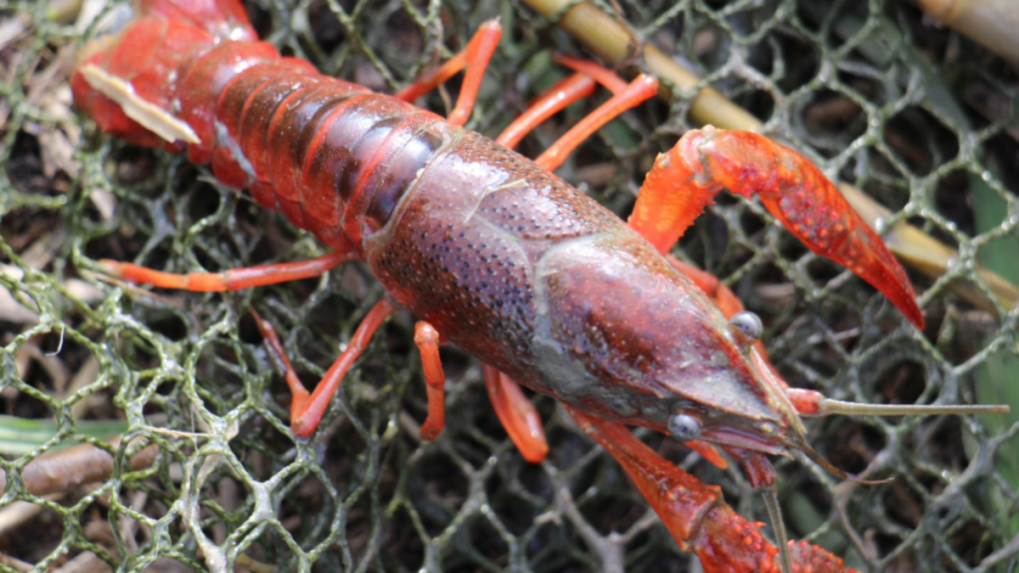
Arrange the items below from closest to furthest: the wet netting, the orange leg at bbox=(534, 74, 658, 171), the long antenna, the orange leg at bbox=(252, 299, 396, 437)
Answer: the long antenna < the orange leg at bbox=(252, 299, 396, 437) < the wet netting < the orange leg at bbox=(534, 74, 658, 171)

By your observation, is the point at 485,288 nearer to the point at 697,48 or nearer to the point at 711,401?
the point at 711,401

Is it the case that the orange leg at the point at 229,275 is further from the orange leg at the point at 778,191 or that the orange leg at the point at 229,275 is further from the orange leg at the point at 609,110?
the orange leg at the point at 778,191

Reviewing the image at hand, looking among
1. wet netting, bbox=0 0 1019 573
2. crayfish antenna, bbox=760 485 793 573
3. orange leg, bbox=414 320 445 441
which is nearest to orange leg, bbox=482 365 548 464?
wet netting, bbox=0 0 1019 573

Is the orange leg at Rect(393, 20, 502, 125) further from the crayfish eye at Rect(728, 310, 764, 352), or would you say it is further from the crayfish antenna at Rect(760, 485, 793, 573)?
the crayfish antenna at Rect(760, 485, 793, 573)

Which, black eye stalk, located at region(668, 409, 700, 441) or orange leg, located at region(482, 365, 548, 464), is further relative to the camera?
orange leg, located at region(482, 365, 548, 464)

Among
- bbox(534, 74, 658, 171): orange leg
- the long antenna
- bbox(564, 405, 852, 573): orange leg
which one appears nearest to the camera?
the long antenna

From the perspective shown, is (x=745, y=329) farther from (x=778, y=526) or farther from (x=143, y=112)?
(x=143, y=112)

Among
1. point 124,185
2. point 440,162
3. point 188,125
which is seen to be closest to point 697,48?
point 440,162

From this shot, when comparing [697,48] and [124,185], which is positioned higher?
[697,48]
